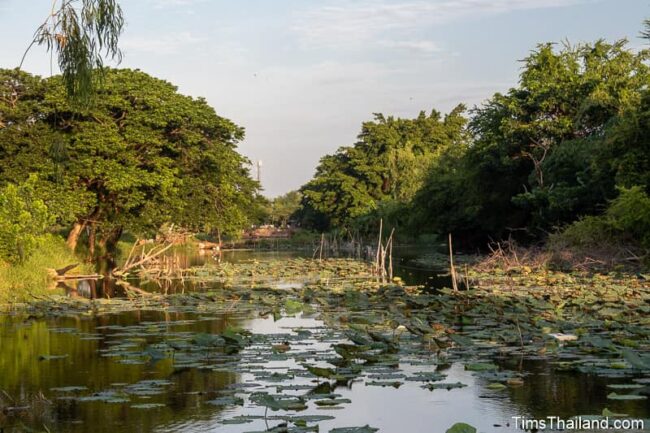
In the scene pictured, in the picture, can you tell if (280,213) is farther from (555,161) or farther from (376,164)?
(555,161)

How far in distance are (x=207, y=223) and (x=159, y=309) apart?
71.6ft

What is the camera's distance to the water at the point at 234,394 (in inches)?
305

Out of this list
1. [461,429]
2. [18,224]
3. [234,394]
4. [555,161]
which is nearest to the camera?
[461,429]

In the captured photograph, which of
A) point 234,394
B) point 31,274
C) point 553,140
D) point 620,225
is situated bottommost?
point 234,394

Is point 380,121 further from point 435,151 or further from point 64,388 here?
point 64,388

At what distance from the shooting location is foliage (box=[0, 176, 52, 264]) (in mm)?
22422

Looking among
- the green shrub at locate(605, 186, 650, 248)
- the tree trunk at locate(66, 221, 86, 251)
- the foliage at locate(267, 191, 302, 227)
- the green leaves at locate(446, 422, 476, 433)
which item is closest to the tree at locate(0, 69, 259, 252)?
the tree trunk at locate(66, 221, 86, 251)

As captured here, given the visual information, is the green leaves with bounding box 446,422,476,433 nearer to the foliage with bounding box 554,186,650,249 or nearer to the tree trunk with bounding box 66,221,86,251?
the foliage with bounding box 554,186,650,249

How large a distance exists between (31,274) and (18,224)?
223cm

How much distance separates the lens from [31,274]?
79.2 feet

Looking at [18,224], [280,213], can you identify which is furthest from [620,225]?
[280,213]

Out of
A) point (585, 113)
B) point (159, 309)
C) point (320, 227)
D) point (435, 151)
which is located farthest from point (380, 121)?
point (159, 309)

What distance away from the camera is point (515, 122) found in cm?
3356

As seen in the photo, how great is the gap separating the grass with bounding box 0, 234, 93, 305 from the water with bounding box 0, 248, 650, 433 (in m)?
9.12
